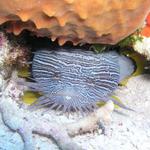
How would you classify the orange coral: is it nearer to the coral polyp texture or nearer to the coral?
the coral polyp texture

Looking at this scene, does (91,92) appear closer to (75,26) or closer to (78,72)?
(78,72)

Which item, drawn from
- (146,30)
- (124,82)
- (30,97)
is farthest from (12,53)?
(146,30)

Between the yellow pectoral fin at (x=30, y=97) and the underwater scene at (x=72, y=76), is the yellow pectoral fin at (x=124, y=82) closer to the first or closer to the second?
the underwater scene at (x=72, y=76)

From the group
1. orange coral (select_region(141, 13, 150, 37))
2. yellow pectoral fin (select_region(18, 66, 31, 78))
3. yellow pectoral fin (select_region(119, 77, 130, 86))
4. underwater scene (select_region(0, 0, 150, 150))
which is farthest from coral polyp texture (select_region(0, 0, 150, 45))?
yellow pectoral fin (select_region(119, 77, 130, 86))

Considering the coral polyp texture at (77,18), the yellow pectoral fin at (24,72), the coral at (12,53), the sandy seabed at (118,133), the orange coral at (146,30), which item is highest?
the orange coral at (146,30)

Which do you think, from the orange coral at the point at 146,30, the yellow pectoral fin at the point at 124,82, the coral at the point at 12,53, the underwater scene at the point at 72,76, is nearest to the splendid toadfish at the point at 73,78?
the underwater scene at the point at 72,76

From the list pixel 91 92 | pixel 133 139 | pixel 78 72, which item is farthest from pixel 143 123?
pixel 78 72

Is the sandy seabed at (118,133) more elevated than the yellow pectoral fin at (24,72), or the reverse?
the yellow pectoral fin at (24,72)
